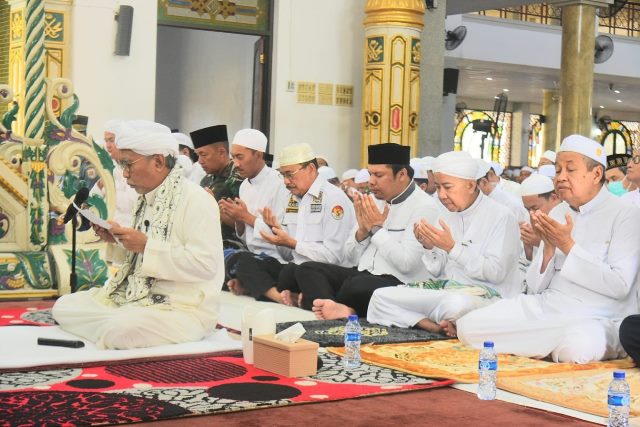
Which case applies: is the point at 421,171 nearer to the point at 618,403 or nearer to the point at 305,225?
the point at 305,225

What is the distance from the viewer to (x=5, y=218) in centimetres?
670

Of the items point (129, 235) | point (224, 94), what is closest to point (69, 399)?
point (129, 235)

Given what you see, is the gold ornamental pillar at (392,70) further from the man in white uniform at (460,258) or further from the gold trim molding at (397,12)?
the man in white uniform at (460,258)

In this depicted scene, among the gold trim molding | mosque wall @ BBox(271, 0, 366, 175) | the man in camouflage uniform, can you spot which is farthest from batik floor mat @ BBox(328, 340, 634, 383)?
mosque wall @ BBox(271, 0, 366, 175)

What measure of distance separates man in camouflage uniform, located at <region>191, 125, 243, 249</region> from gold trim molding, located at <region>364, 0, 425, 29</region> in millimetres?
2756

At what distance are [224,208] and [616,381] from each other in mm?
4240

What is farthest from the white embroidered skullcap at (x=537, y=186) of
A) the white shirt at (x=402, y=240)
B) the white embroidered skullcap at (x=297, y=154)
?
the white embroidered skullcap at (x=297, y=154)

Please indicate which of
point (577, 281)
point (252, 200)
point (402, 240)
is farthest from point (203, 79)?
point (577, 281)

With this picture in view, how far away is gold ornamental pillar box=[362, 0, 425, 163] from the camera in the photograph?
9.72 metres

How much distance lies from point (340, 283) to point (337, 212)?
544 millimetres

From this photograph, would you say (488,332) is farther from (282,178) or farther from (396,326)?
(282,178)

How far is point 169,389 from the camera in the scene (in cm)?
390

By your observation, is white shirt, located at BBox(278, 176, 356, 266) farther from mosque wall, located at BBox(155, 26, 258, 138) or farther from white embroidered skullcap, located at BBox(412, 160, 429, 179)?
mosque wall, located at BBox(155, 26, 258, 138)

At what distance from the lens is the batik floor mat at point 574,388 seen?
3809mm
